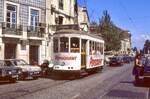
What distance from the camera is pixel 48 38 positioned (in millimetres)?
44250

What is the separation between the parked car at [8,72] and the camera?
24428 millimetres

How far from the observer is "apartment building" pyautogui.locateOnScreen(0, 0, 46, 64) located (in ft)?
121

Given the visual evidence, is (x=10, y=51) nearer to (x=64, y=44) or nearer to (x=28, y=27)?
(x=28, y=27)

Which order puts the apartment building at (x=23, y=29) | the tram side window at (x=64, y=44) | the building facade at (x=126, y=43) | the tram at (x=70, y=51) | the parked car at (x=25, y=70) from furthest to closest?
the building facade at (x=126, y=43) → the apartment building at (x=23, y=29) → the tram side window at (x=64, y=44) → the tram at (x=70, y=51) → the parked car at (x=25, y=70)

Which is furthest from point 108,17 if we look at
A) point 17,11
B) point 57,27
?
point 17,11

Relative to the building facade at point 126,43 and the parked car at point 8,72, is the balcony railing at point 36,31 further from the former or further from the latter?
the building facade at point 126,43

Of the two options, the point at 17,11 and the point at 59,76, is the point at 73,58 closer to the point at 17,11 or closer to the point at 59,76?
the point at 59,76

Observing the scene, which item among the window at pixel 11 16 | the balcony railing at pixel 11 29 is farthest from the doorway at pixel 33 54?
the window at pixel 11 16

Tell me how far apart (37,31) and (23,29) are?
8.35ft

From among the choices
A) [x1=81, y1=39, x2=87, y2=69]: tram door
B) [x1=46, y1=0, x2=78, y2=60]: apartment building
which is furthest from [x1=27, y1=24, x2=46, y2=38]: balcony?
[x1=81, y1=39, x2=87, y2=69]: tram door

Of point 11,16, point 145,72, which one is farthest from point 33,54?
point 145,72

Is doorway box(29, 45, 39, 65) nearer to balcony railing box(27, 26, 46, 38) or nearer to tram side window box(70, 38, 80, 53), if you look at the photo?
balcony railing box(27, 26, 46, 38)

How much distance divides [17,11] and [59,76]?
10.3 m

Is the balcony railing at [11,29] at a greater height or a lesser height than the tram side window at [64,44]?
greater
